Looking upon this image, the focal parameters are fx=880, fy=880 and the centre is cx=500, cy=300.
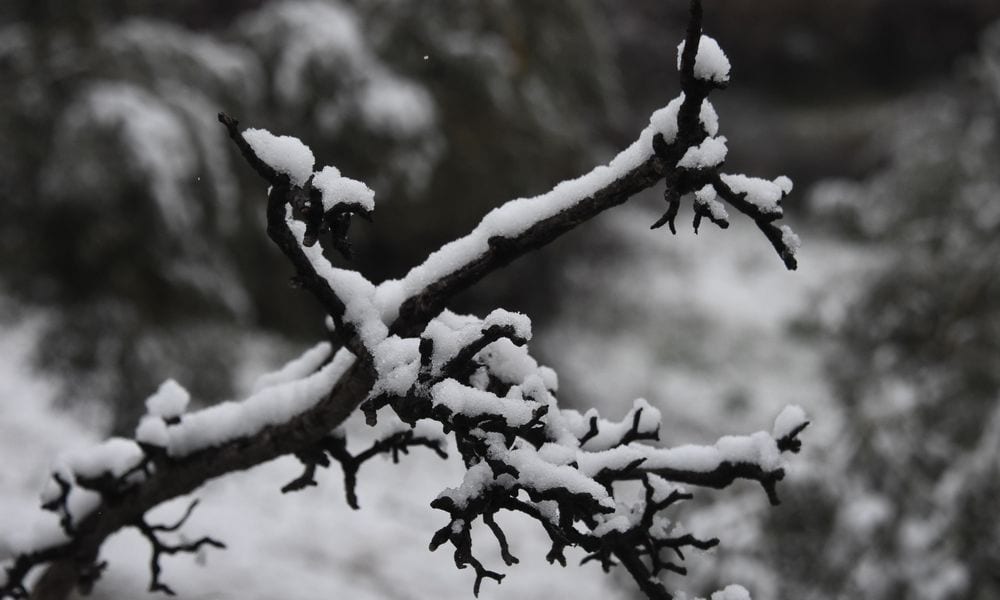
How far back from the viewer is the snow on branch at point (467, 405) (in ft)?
2.46

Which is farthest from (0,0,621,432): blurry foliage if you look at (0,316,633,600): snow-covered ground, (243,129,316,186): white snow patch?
(243,129,316,186): white snow patch

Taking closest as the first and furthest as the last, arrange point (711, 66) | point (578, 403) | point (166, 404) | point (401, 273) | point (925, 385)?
point (711, 66) < point (166, 404) < point (925, 385) < point (401, 273) < point (578, 403)

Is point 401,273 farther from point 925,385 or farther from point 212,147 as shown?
point 925,385

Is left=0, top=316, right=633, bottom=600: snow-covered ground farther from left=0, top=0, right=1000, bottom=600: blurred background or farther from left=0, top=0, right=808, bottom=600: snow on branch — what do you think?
left=0, top=0, right=808, bottom=600: snow on branch

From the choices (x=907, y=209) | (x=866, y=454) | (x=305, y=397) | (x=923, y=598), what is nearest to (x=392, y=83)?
(x=907, y=209)

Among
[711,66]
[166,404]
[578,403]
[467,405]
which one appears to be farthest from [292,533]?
[578,403]

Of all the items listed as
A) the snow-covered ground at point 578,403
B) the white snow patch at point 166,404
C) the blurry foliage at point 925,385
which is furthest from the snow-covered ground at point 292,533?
the blurry foliage at point 925,385

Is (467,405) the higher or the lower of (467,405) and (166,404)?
the lower

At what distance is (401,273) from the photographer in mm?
6191

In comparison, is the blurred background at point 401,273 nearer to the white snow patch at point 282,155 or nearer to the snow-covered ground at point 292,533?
the snow-covered ground at point 292,533

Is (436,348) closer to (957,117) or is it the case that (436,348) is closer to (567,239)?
(957,117)

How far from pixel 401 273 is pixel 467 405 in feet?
18.0

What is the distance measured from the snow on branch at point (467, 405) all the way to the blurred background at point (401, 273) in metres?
0.86

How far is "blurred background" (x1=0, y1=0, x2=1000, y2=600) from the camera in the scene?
11.5 ft
